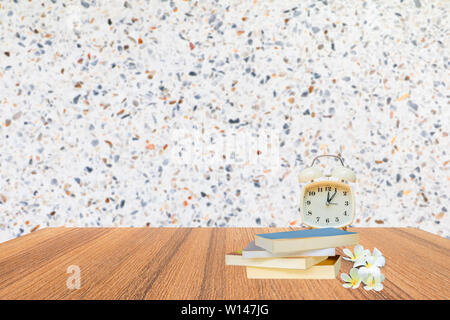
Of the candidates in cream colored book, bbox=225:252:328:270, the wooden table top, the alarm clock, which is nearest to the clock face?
the alarm clock

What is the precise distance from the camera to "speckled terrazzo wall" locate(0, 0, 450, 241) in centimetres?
127

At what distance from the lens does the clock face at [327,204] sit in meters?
0.93

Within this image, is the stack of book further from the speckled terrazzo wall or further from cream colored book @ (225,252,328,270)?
the speckled terrazzo wall

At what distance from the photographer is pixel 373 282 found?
539mm

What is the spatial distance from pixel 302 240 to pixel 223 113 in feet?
2.63

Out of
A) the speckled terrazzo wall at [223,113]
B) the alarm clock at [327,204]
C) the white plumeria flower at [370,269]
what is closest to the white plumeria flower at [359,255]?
the white plumeria flower at [370,269]

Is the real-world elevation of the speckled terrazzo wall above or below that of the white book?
above

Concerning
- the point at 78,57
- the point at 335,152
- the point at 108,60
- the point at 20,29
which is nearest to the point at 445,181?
the point at 335,152

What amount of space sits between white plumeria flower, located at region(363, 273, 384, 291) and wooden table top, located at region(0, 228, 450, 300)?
0.04 ft

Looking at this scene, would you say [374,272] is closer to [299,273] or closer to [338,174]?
[299,273]

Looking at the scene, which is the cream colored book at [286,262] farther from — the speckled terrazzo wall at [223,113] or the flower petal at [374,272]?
the speckled terrazzo wall at [223,113]

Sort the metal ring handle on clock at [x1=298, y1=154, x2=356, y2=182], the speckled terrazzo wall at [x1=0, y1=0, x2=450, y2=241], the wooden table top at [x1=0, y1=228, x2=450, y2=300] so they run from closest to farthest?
the wooden table top at [x1=0, y1=228, x2=450, y2=300]
the metal ring handle on clock at [x1=298, y1=154, x2=356, y2=182]
the speckled terrazzo wall at [x1=0, y1=0, x2=450, y2=241]

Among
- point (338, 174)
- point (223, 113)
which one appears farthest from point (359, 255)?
point (223, 113)

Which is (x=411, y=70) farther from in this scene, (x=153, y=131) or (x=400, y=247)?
(x=153, y=131)
